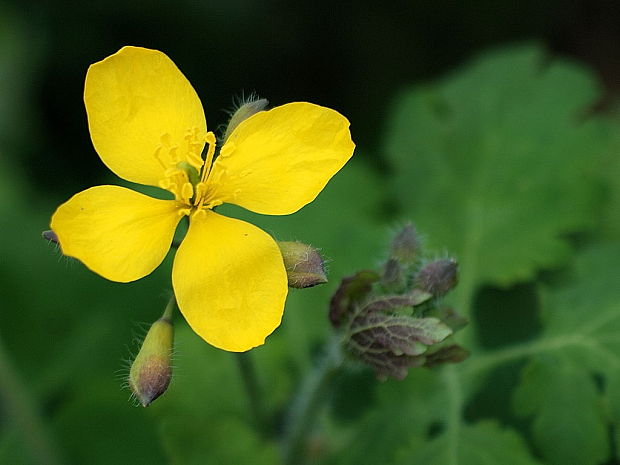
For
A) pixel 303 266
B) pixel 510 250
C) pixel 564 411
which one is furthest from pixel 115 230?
pixel 510 250

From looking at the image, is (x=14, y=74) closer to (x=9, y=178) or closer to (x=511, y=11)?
(x=9, y=178)

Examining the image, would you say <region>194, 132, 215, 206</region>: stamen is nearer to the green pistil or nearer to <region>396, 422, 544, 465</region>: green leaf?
the green pistil

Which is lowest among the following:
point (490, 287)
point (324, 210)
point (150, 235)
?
point (490, 287)

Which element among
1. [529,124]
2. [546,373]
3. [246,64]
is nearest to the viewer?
[546,373]

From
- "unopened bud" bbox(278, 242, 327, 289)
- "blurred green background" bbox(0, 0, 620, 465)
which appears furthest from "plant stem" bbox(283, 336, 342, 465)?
"unopened bud" bbox(278, 242, 327, 289)

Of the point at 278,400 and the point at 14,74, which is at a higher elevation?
the point at 14,74

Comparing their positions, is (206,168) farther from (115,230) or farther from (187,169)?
(115,230)

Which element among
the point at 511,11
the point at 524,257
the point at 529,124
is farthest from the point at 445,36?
the point at 524,257
